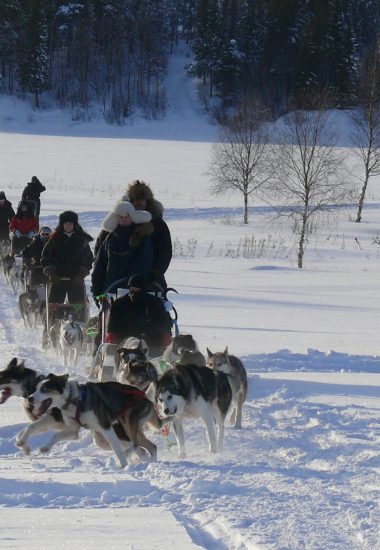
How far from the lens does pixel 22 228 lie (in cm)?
1355

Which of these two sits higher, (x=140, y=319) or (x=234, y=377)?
(x=140, y=319)

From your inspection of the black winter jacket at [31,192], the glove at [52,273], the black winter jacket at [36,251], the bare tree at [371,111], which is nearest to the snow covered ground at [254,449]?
the glove at [52,273]

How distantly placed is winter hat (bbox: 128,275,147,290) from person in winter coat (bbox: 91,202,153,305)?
18 cm

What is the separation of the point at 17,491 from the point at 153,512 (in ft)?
2.44

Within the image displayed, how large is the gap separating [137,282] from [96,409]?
155 cm

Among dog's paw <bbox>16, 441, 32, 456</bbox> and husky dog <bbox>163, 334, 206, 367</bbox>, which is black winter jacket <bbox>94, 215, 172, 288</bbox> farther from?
dog's paw <bbox>16, 441, 32, 456</bbox>

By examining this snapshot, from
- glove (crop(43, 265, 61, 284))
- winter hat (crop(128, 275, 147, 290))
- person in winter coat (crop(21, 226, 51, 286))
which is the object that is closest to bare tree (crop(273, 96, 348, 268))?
person in winter coat (crop(21, 226, 51, 286))

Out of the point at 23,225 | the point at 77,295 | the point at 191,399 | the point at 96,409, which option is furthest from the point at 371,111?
the point at 96,409

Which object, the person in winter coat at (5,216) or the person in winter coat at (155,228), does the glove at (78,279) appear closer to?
the person in winter coat at (155,228)

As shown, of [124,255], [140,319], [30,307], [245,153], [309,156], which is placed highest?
[245,153]

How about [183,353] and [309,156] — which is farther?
[309,156]

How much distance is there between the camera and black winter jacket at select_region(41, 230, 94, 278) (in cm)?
863

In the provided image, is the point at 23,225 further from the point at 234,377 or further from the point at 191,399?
the point at 191,399

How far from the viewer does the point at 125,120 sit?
55469mm
